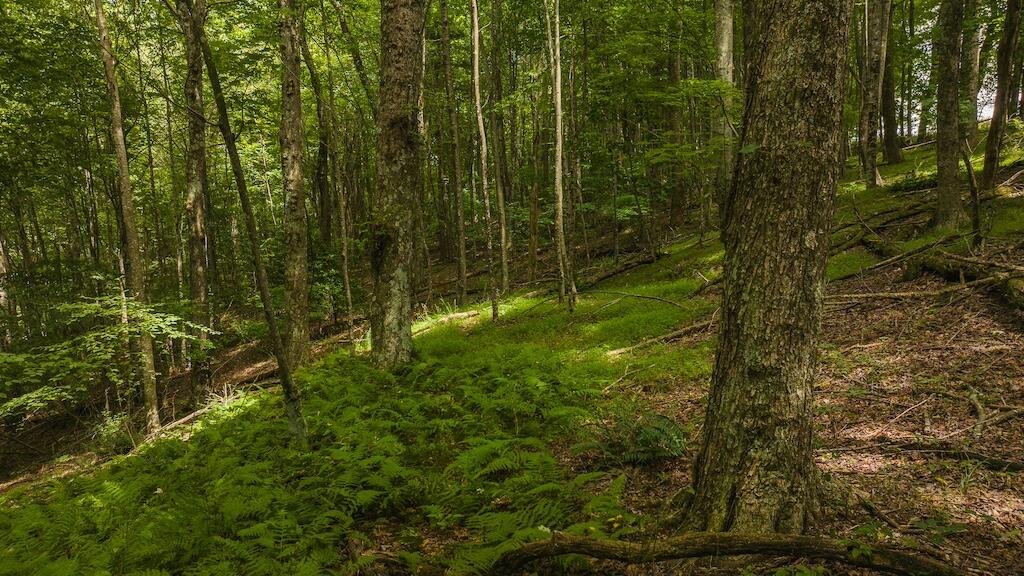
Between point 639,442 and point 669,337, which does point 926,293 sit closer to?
point 669,337

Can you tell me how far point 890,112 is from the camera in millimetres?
15492

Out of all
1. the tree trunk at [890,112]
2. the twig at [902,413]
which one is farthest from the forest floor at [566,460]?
the tree trunk at [890,112]

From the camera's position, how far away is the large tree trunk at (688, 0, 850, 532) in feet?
9.00

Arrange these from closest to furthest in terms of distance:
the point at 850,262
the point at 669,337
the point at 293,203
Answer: the point at 669,337, the point at 850,262, the point at 293,203

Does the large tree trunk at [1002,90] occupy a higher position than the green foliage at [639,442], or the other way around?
the large tree trunk at [1002,90]

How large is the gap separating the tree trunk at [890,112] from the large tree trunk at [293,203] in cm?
1709

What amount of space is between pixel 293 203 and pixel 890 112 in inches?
698

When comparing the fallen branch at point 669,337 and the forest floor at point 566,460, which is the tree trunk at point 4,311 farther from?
the fallen branch at point 669,337

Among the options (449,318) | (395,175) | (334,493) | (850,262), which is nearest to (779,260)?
(334,493)

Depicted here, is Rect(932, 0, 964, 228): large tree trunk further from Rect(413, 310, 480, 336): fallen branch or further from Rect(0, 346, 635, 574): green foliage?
Rect(413, 310, 480, 336): fallen branch

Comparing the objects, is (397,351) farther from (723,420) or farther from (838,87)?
(838,87)

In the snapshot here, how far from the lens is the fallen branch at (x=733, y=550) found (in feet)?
7.96

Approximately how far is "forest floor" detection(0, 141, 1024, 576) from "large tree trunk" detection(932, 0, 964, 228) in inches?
30.4

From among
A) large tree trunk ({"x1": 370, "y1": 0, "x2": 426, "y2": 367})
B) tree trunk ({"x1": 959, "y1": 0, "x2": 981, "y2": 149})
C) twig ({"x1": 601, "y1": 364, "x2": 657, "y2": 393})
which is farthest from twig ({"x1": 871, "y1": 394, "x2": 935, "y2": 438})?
tree trunk ({"x1": 959, "y1": 0, "x2": 981, "y2": 149})
